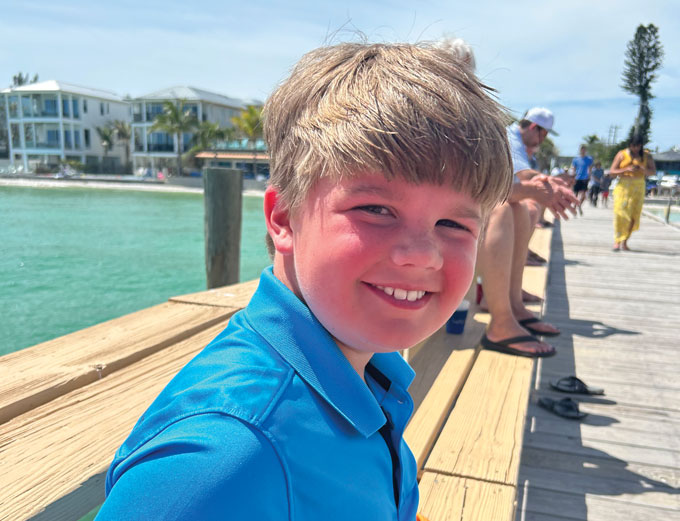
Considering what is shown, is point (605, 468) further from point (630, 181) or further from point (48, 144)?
point (48, 144)

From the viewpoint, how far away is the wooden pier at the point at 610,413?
2336mm

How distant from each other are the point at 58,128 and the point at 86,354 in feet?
206

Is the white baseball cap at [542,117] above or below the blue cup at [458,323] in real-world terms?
above

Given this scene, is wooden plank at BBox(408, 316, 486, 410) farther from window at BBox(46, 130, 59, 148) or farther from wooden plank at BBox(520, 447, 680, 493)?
window at BBox(46, 130, 59, 148)

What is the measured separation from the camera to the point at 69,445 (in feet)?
4.47

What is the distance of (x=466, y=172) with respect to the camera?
92 centimetres

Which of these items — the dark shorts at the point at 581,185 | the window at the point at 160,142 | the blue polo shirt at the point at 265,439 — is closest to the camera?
the blue polo shirt at the point at 265,439

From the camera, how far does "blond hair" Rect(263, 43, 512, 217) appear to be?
88cm

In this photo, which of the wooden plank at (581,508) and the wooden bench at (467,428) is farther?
the wooden plank at (581,508)

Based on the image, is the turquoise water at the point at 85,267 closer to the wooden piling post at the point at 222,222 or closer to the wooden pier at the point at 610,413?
the wooden piling post at the point at 222,222

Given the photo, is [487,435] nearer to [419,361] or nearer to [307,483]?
[419,361]

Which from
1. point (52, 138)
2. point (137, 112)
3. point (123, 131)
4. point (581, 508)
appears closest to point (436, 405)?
point (581, 508)

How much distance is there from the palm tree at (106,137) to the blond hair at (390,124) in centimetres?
6494

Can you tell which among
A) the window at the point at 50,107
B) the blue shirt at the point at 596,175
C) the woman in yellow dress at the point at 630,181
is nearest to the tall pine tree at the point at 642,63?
the blue shirt at the point at 596,175
